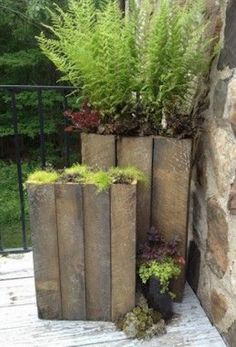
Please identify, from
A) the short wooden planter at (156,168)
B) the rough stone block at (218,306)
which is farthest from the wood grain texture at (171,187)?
the rough stone block at (218,306)

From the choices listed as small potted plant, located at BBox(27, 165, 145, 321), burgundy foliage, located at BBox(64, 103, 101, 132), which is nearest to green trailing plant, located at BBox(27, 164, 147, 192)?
small potted plant, located at BBox(27, 165, 145, 321)

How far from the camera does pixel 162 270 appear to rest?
167cm

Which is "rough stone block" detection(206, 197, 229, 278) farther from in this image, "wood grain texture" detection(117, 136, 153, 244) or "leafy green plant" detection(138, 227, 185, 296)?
"wood grain texture" detection(117, 136, 153, 244)

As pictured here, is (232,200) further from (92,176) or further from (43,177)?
(43,177)

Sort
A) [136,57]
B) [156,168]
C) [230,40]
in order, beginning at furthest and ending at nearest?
1. [156,168]
2. [136,57]
3. [230,40]

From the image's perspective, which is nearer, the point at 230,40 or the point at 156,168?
the point at 230,40

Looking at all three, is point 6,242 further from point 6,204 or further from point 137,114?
point 137,114

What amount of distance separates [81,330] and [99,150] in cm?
73

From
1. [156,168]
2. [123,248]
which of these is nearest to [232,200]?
[156,168]

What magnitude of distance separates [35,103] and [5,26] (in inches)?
51.3

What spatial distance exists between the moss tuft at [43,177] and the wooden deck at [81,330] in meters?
0.61

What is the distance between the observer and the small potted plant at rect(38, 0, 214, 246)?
1.54 meters

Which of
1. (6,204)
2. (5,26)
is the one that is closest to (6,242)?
(6,204)

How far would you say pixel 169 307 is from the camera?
1.75m
